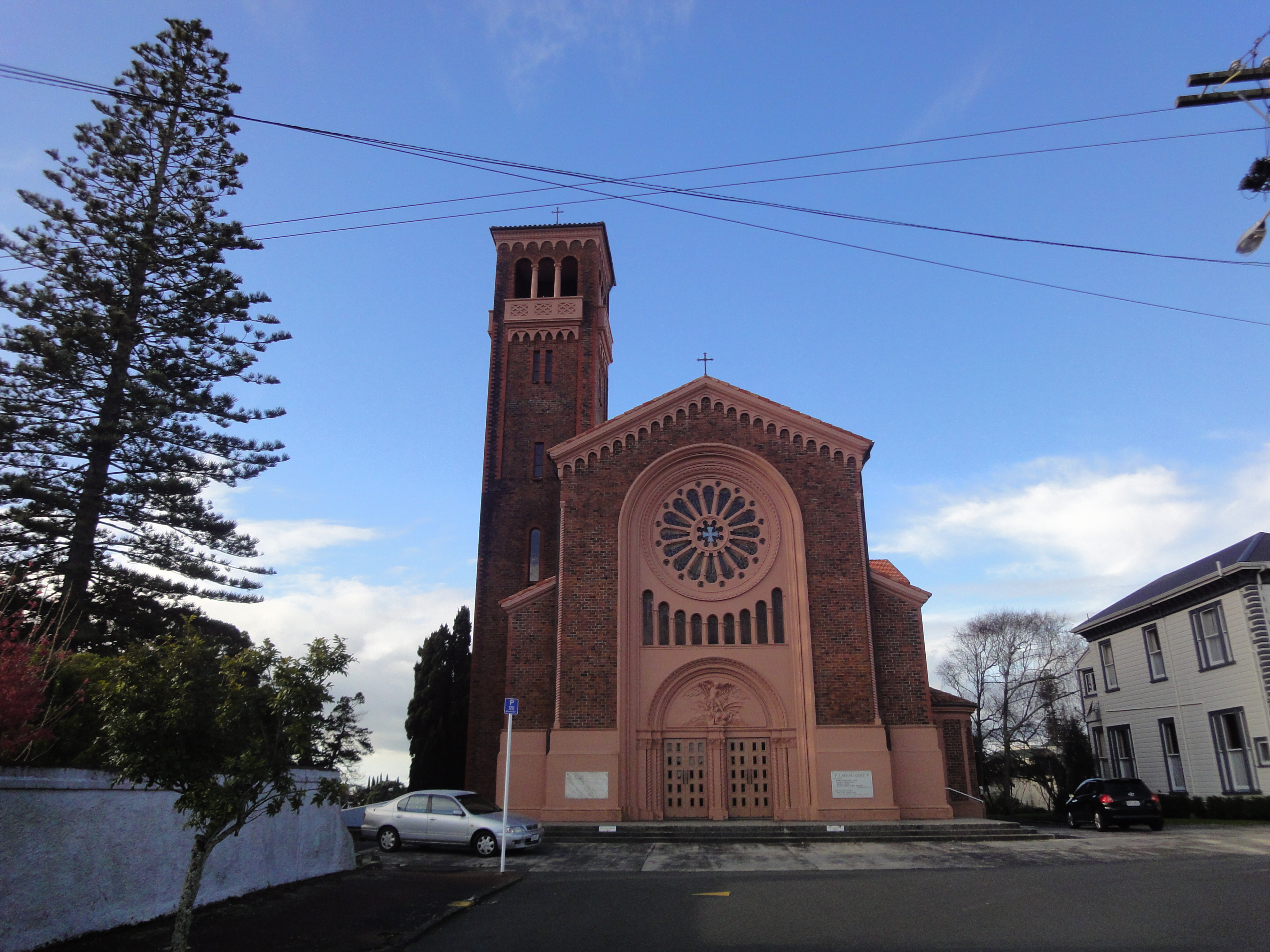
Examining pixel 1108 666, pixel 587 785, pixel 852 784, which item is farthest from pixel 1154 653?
pixel 587 785

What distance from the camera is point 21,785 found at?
8.83 meters

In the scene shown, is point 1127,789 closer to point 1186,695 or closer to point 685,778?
point 1186,695

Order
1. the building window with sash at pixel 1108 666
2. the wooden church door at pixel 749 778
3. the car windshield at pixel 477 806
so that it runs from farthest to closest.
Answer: the building window with sash at pixel 1108 666 → the wooden church door at pixel 749 778 → the car windshield at pixel 477 806

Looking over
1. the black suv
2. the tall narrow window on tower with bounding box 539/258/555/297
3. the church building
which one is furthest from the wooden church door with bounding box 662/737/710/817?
the tall narrow window on tower with bounding box 539/258/555/297

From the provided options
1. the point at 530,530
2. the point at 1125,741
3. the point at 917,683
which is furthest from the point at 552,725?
the point at 1125,741

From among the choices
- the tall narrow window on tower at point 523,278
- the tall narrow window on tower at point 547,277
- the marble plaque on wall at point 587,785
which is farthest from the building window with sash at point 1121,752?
the tall narrow window on tower at point 523,278

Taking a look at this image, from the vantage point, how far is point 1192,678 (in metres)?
28.3

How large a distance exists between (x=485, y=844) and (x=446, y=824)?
3.33ft

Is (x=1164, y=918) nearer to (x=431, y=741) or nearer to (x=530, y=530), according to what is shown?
(x=530, y=530)

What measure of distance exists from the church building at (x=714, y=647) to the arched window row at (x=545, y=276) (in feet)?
28.4

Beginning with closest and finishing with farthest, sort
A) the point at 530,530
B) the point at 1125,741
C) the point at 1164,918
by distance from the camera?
the point at 1164,918 → the point at 530,530 → the point at 1125,741

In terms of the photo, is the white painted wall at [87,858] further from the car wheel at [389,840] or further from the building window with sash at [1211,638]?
the building window with sash at [1211,638]

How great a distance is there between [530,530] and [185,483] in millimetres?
11466

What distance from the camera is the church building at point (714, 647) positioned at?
934 inches
